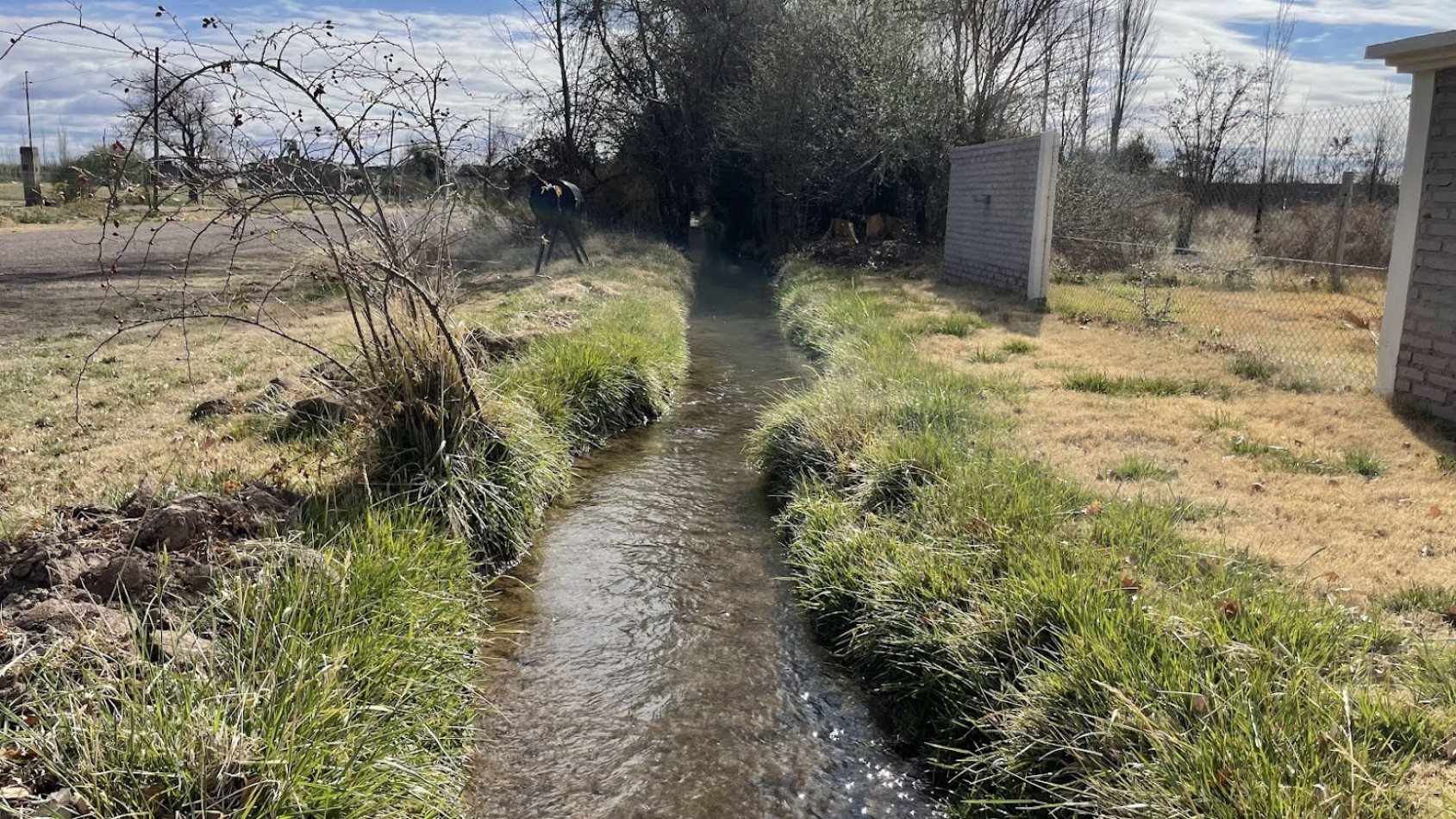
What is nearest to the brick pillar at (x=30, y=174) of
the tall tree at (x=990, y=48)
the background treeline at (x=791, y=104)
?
the background treeline at (x=791, y=104)

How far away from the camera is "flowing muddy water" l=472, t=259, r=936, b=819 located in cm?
338

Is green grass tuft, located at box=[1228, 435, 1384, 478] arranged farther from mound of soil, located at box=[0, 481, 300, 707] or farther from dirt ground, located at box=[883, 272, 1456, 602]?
mound of soil, located at box=[0, 481, 300, 707]

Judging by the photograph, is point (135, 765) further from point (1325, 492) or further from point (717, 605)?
point (1325, 492)

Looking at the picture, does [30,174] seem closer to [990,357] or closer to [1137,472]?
[990,357]

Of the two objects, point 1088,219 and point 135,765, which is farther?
point 1088,219

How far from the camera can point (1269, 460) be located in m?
5.61

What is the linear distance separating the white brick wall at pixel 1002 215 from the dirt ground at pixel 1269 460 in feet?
14.0

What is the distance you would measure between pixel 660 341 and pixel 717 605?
5622 mm

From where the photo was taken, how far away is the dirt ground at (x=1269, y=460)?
4.19 m

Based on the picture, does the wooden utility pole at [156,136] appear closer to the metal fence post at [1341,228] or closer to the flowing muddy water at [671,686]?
the flowing muddy water at [671,686]

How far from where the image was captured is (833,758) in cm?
361

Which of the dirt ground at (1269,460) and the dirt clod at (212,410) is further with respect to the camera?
the dirt clod at (212,410)

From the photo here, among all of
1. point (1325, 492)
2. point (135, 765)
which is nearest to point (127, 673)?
point (135, 765)

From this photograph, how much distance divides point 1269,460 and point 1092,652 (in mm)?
3204
